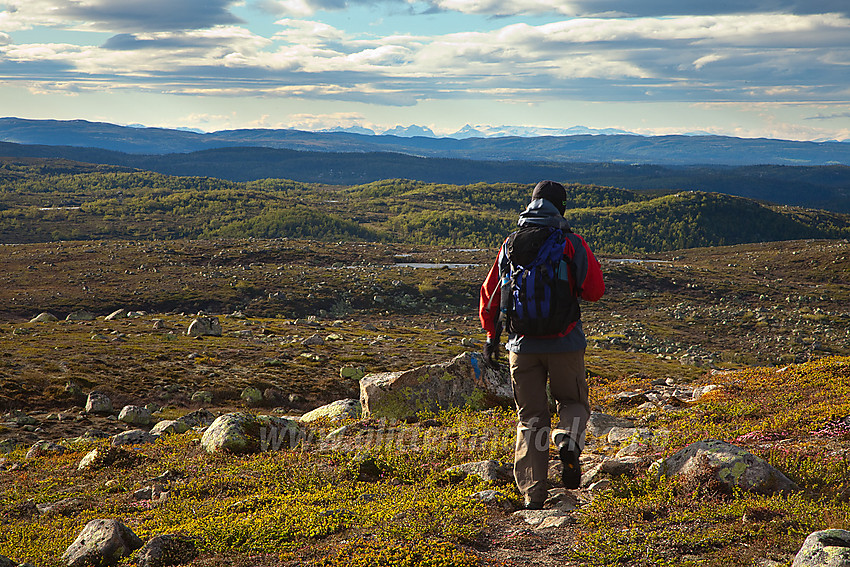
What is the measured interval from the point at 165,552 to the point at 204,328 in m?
33.9

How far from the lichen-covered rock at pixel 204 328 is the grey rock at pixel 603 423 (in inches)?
1230

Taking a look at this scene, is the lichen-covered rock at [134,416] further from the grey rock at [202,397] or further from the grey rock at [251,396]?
the grey rock at [251,396]

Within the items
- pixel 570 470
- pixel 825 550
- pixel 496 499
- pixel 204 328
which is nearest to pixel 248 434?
pixel 496 499

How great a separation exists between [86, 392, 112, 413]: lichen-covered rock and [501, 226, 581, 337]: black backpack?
1636cm

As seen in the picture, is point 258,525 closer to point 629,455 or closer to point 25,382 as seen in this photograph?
point 629,455

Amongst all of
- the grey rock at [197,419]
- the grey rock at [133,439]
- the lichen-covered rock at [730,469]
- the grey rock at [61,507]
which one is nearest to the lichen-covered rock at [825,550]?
the lichen-covered rock at [730,469]

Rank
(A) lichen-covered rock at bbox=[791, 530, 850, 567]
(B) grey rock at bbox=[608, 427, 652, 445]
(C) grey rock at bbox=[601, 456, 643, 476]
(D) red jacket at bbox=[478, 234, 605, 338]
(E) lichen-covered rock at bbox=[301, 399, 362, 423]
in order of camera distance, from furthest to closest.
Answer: (E) lichen-covered rock at bbox=[301, 399, 362, 423]
(B) grey rock at bbox=[608, 427, 652, 445]
(C) grey rock at bbox=[601, 456, 643, 476]
(D) red jacket at bbox=[478, 234, 605, 338]
(A) lichen-covered rock at bbox=[791, 530, 850, 567]

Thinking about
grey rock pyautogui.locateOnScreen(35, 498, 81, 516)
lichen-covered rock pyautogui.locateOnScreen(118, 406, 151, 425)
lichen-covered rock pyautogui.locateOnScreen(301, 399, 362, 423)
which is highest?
grey rock pyautogui.locateOnScreen(35, 498, 81, 516)

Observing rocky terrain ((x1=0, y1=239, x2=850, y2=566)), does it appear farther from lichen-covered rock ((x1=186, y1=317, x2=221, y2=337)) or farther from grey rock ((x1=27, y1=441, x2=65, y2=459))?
lichen-covered rock ((x1=186, y1=317, x2=221, y2=337))

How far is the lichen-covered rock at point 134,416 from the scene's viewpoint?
1870 centimetres

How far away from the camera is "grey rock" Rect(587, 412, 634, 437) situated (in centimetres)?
1184

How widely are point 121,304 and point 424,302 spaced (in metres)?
32.3

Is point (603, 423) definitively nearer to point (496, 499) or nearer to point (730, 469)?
point (730, 469)

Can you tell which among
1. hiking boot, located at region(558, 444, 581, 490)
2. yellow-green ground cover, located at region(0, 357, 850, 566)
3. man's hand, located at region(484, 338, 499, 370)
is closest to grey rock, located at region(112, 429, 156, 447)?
yellow-green ground cover, located at region(0, 357, 850, 566)
